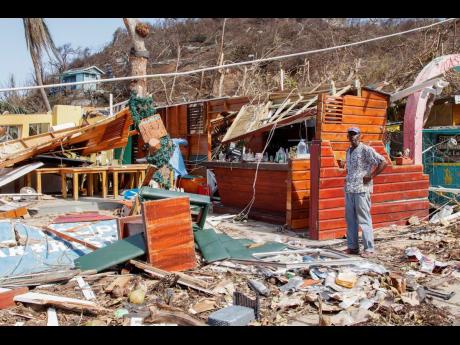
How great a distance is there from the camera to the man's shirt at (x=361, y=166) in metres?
6.75

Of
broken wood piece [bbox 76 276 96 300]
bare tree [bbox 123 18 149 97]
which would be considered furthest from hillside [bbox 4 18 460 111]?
broken wood piece [bbox 76 276 96 300]

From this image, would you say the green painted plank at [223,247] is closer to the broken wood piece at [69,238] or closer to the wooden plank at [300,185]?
the broken wood piece at [69,238]

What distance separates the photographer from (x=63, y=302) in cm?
445

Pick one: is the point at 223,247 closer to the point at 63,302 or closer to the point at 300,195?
the point at 63,302

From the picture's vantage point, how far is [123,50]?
120 ft

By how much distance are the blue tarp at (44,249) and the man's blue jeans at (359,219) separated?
368 centimetres

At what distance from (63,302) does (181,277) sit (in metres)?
1.29

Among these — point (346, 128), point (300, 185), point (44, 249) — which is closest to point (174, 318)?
point (44, 249)

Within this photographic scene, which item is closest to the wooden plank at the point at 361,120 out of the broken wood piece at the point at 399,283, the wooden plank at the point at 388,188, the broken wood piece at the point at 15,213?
the wooden plank at the point at 388,188

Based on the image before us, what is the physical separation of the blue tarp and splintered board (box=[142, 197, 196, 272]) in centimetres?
112

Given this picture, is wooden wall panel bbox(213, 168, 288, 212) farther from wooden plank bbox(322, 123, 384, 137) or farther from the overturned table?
the overturned table

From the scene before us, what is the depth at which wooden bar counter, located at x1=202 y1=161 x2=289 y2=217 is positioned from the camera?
9.41 meters

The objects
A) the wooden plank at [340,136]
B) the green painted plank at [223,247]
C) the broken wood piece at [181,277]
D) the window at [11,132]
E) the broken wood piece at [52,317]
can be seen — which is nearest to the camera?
the broken wood piece at [52,317]
